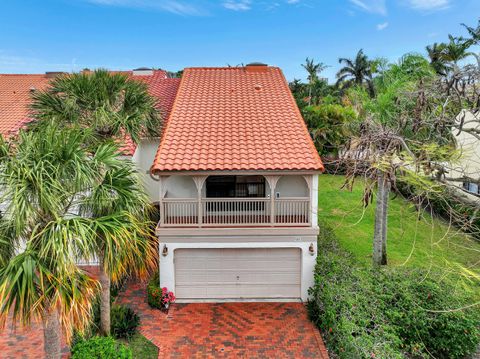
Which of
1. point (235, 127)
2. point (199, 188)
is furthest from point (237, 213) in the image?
point (235, 127)

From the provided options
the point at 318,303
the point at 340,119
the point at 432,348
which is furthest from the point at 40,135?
the point at 340,119

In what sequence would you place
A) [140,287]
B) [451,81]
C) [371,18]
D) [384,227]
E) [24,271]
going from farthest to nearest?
1. [371,18]
2. [384,227]
3. [140,287]
4. [451,81]
5. [24,271]

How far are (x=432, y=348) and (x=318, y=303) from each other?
3.34 m

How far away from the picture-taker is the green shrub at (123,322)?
34.8 ft

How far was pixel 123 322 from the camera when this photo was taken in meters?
10.8

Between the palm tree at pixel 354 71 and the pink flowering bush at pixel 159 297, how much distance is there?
146 feet

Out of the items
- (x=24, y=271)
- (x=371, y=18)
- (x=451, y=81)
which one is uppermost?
(x=371, y=18)

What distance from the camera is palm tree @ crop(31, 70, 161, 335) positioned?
8.48 meters

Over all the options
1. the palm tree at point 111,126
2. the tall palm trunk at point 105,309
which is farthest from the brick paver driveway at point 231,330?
the palm tree at point 111,126

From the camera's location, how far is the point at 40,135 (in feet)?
25.4

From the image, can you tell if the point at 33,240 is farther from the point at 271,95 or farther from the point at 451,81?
the point at 271,95

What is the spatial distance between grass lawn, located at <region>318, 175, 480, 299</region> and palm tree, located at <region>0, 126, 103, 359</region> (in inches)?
341

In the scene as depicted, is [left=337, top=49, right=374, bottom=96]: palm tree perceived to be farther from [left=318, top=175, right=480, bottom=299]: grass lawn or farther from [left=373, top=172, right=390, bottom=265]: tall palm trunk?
[left=373, top=172, right=390, bottom=265]: tall palm trunk

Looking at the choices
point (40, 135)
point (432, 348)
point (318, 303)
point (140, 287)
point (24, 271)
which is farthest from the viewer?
point (140, 287)
